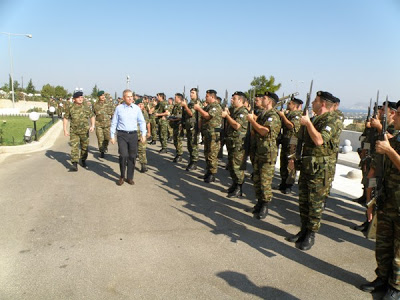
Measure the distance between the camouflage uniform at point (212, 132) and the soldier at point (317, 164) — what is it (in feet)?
10.0

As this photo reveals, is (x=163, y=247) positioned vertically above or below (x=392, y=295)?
below

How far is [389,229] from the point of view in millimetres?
2830

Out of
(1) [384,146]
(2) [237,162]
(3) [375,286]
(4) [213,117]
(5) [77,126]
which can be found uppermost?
(1) [384,146]

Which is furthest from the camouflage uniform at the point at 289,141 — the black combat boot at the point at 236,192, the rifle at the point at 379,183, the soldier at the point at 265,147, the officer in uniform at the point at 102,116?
the officer in uniform at the point at 102,116

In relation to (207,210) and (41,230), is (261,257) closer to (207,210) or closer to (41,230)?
(207,210)

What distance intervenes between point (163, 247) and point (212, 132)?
3545mm

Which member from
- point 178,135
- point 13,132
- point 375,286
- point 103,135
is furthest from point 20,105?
point 375,286

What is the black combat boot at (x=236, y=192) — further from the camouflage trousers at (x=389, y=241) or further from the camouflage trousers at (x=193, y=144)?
the camouflage trousers at (x=389, y=241)

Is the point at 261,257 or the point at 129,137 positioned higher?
the point at 129,137

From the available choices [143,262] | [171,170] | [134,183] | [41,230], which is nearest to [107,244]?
[143,262]

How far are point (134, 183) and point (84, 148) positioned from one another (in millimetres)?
2178

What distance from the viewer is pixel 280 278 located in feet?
10.2

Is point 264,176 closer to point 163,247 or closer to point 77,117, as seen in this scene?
point 163,247

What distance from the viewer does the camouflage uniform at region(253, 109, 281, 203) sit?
15.0ft
